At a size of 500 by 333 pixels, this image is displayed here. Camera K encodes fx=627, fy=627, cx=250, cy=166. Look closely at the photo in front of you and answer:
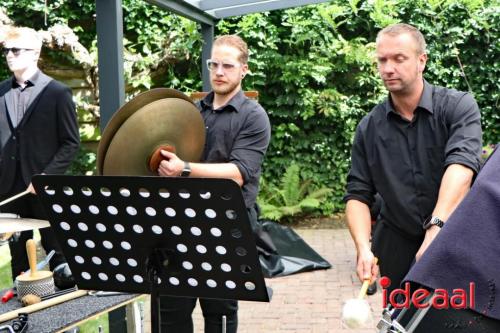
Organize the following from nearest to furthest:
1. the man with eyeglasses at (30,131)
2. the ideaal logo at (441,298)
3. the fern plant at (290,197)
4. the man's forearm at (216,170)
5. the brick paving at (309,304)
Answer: the ideaal logo at (441,298) → the man's forearm at (216,170) → the man with eyeglasses at (30,131) → the brick paving at (309,304) → the fern plant at (290,197)

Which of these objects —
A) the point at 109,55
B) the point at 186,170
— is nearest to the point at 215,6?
the point at 109,55

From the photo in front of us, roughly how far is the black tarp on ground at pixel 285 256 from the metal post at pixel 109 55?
231 cm

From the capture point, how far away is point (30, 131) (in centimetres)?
441

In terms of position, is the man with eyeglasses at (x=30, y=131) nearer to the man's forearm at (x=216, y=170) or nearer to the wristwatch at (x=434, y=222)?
the man's forearm at (x=216, y=170)

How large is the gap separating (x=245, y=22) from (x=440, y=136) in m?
6.02

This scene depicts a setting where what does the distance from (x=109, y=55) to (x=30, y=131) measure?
88cm

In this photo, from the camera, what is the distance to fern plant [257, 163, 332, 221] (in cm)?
824

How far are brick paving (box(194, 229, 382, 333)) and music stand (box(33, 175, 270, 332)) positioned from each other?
246cm

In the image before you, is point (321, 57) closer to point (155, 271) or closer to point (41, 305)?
point (41, 305)

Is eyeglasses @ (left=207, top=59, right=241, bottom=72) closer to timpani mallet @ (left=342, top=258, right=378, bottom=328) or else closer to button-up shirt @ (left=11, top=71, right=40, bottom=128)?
timpani mallet @ (left=342, top=258, right=378, bottom=328)

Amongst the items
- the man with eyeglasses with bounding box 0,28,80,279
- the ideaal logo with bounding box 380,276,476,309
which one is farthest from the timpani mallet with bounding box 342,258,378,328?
the man with eyeglasses with bounding box 0,28,80,279

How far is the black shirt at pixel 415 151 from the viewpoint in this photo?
2734 millimetres

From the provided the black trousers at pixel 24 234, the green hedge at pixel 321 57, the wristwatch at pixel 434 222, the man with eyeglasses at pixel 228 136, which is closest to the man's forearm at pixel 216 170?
the man with eyeglasses at pixel 228 136

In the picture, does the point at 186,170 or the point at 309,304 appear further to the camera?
the point at 309,304
